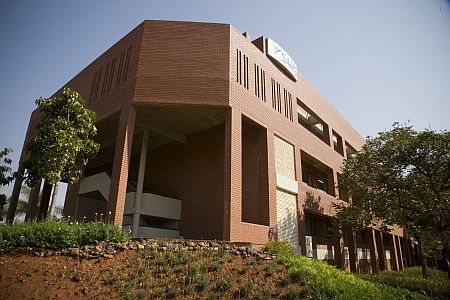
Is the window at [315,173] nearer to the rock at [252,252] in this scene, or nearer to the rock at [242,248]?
the rock at [242,248]

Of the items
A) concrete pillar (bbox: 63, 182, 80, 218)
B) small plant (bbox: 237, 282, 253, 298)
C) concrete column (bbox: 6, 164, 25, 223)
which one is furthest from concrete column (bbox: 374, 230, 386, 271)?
concrete column (bbox: 6, 164, 25, 223)

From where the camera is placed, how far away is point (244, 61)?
18531mm

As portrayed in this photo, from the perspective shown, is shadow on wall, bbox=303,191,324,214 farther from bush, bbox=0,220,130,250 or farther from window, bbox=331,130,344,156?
bush, bbox=0,220,130,250

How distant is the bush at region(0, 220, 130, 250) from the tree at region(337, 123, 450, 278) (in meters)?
15.6

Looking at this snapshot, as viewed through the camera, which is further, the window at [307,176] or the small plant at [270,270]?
the window at [307,176]

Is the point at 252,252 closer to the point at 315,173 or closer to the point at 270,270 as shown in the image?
the point at 270,270

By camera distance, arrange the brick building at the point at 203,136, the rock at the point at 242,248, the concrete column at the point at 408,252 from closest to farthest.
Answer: the rock at the point at 242,248 → the brick building at the point at 203,136 → the concrete column at the point at 408,252

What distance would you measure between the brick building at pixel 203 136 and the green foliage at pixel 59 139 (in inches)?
79.5

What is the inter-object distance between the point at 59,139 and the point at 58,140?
0.08 metres

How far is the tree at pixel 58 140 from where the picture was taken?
13953 millimetres

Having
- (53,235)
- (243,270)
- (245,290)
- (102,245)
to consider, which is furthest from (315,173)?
(53,235)

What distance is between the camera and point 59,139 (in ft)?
45.6

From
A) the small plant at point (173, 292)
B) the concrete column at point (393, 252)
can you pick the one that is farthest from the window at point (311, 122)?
the concrete column at point (393, 252)

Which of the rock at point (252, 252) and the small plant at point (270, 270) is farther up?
the rock at point (252, 252)
